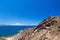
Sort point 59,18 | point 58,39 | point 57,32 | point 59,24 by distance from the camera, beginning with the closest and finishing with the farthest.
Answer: point 58,39 → point 57,32 → point 59,24 → point 59,18

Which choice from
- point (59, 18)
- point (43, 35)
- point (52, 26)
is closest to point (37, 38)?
point (43, 35)

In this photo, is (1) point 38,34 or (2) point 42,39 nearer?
(2) point 42,39

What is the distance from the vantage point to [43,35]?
33812 millimetres

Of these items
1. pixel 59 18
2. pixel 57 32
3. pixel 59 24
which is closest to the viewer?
pixel 57 32

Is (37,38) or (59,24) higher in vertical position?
(59,24)

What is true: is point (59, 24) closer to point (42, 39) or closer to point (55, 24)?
point (55, 24)

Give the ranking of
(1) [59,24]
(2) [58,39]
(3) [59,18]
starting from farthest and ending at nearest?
(3) [59,18], (1) [59,24], (2) [58,39]

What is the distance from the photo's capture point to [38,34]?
3591 centimetres

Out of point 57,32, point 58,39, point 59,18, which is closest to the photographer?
point 58,39

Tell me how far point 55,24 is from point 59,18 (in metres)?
2.21

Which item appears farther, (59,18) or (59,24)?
(59,18)

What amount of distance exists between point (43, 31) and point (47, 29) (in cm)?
85

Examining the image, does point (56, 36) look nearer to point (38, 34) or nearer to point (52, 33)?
A: point (52, 33)

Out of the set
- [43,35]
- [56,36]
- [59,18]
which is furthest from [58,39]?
[59,18]
